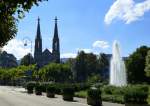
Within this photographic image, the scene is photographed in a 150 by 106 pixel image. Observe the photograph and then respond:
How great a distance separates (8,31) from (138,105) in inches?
→ 703

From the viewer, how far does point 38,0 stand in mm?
11148

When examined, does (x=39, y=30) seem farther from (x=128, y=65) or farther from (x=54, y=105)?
(x=54, y=105)

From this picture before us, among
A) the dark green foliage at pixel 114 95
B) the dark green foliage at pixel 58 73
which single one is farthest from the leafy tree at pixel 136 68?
the dark green foliage at pixel 114 95

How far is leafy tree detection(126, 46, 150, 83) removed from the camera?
92062 mm

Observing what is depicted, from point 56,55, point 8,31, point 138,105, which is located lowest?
point 138,105

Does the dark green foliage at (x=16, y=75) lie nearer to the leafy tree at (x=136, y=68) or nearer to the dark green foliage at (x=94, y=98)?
the leafy tree at (x=136, y=68)

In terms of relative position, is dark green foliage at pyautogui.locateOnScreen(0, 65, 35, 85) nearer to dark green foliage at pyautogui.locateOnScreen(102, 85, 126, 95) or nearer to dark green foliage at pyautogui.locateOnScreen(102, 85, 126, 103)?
dark green foliage at pyautogui.locateOnScreen(102, 85, 126, 95)

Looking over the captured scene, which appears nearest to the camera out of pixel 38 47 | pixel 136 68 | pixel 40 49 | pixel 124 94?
pixel 124 94

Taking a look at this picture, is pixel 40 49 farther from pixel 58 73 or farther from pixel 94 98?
pixel 94 98

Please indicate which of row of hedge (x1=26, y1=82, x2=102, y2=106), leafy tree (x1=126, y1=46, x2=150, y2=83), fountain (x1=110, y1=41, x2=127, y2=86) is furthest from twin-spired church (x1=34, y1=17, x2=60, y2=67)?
row of hedge (x1=26, y1=82, x2=102, y2=106)

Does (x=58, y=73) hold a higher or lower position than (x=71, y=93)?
higher

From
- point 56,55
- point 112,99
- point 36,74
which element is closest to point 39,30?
point 56,55

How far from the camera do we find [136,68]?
93375 mm

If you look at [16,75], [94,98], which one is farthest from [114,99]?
[16,75]
